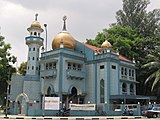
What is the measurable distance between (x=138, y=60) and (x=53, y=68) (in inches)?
673

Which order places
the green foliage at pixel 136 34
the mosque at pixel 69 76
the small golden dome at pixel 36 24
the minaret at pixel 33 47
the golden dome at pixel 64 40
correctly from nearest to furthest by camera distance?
the mosque at pixel 69 76 → the golden dome at pixel 64 40 → the minaret at pixel 33 47 → the small golden dome at pixel 36 24 → the green foliage at pixel 136 34

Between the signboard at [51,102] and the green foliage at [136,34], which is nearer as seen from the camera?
the signboard at [51,102]

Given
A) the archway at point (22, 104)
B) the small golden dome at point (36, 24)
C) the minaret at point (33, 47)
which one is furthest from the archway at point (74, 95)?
the small golden dome at point (36, 24)

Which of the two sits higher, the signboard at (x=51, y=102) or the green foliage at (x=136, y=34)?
the green foliage at (x=136, y=34)

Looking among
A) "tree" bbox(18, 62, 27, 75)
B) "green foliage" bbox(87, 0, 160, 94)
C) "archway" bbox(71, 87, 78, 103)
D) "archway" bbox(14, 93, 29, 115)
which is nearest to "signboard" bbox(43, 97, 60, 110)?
Result: "archway" bbox(14, 93, 29, 115)

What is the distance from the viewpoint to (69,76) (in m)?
39.8

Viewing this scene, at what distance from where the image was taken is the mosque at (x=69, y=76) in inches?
1556

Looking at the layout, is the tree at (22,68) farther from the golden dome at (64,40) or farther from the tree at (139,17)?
the tree at (139,17)

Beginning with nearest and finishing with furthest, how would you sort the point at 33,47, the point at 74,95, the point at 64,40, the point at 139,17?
the point at 74,95 → the point at 64,40 → the point at 33,47 → the point at 139,17

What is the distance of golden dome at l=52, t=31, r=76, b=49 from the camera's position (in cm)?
4238

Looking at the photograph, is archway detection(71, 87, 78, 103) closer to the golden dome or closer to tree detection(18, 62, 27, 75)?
the golden dome

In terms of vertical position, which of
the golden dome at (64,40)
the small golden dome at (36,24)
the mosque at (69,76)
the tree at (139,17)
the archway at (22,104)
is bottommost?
the archway at (22,104)

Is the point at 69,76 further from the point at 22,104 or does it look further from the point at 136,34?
the point at 136,34

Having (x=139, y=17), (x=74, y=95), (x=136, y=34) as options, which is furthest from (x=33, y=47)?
(x=139, y=17)
